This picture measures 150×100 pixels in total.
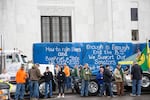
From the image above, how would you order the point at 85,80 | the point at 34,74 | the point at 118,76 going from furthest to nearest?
the point at 85,80 → the point at 118,76 → the point at 34,74

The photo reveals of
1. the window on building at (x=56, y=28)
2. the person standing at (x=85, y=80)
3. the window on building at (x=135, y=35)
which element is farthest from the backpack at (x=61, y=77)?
the window on building at (x=135, y=35)

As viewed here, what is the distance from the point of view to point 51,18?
38.2 meters

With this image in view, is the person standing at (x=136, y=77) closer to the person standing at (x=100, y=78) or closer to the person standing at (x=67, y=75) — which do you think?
the person standing at (x=100, y=78)

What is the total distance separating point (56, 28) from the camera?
38625 millimetres

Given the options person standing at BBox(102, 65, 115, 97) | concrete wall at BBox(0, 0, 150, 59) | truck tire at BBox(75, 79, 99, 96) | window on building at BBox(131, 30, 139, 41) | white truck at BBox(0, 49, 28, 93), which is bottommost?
truck tire at BBox(75, 79, 99, 96)

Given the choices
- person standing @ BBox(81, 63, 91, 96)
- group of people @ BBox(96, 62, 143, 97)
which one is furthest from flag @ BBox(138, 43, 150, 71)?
person standing @ BBox(81, 63, 91, 96)

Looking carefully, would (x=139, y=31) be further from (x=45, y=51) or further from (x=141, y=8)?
(x=45, y=51)

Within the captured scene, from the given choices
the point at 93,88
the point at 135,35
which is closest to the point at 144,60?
the point at 93,88

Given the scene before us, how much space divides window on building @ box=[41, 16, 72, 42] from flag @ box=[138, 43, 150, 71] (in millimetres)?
12514

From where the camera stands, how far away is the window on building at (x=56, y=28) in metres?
38.2

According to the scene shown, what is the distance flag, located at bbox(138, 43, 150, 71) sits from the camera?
26656 mm

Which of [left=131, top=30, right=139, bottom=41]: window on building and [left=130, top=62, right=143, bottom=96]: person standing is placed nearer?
[left=130, top=62, right=143, bottom=96]: person standing

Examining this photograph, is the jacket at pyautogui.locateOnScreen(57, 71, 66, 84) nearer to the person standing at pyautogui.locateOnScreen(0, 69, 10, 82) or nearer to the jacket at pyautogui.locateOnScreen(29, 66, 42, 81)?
the jacket at pyautogui.locateOnScreen(29, 66, 42, 81)

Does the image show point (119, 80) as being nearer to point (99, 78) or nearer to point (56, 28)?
point (99, 78)
